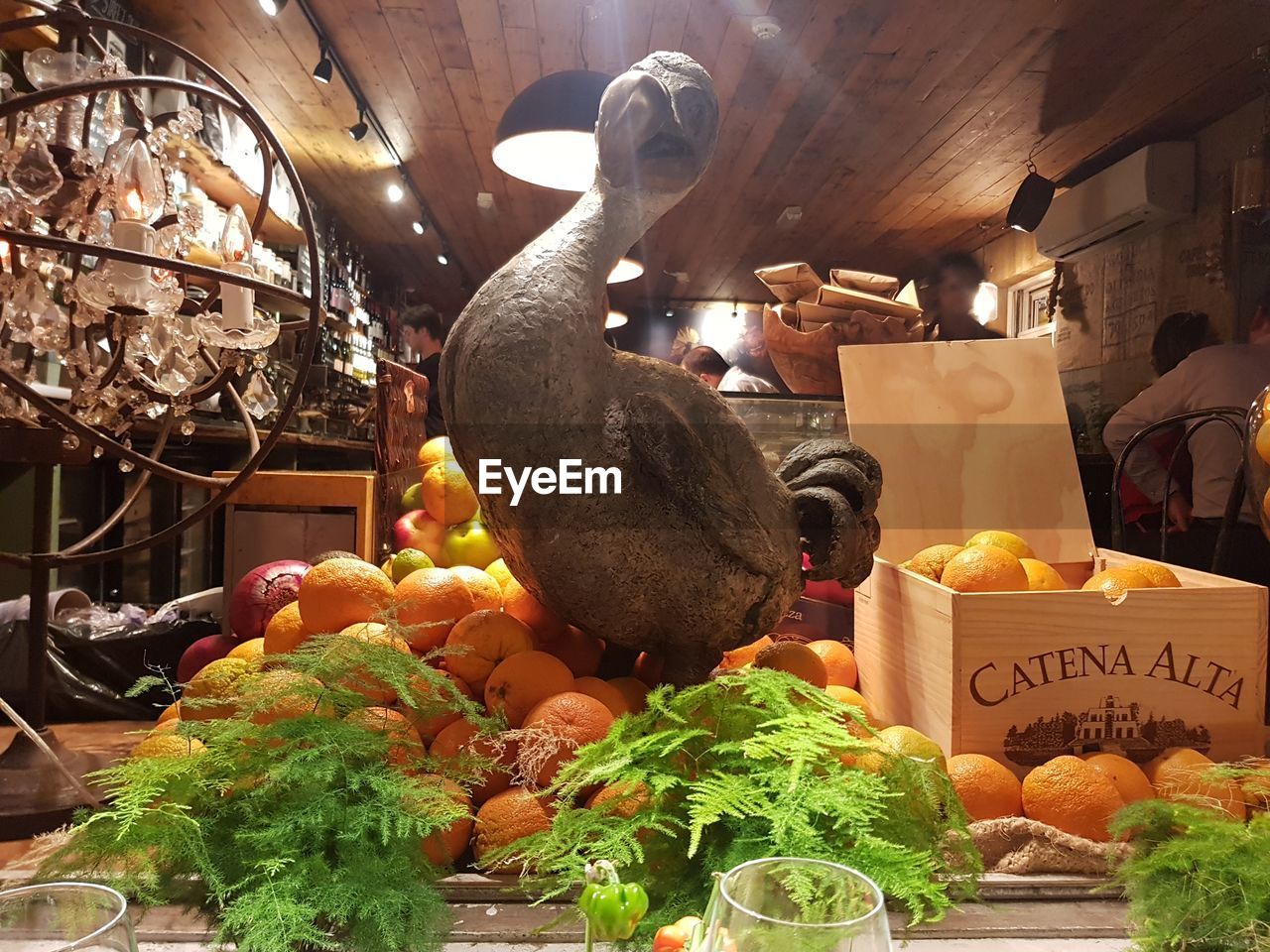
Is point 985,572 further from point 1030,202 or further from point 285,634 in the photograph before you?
point 285,634

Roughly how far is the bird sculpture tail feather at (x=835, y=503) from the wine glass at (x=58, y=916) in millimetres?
789

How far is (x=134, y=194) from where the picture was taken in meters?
1.03

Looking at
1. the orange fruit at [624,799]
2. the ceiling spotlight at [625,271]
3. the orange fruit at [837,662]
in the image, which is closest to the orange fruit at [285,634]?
the orange fruit at [624,799]

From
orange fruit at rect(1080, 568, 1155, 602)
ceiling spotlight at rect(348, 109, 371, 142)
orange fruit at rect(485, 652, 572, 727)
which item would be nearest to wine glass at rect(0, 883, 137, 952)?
orange fruit at rect(485, 652, 572, 727)

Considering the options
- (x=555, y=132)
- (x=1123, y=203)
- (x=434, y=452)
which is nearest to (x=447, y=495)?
(x=434, y=452)

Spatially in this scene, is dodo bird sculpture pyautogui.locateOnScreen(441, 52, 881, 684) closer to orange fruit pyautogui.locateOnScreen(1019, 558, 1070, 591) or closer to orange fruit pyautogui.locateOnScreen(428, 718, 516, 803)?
orange fruit pyautogui.locateOnScreen(428, 718, 516, 803)

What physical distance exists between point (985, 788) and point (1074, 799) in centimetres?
9

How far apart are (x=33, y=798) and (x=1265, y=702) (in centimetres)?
157

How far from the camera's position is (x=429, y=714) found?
0.85 metres

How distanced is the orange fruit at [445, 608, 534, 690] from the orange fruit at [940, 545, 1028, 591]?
568mm

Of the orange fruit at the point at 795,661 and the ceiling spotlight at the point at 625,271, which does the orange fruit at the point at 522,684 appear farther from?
the ceiling spotlight at the point at 625,271

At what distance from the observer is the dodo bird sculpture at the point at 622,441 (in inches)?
36.9

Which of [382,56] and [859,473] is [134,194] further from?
[859,473]

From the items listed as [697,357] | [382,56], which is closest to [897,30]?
[697,357]
